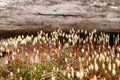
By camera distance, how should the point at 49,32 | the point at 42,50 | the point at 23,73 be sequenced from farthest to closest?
the point at 49,32 → the point at 42,50 → the point at 23,73

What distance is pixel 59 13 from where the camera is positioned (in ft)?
20.1

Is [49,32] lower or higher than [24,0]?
lower

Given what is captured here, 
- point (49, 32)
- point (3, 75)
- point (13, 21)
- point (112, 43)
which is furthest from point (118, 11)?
point (3, 75)

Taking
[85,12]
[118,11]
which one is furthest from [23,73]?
[118,11]

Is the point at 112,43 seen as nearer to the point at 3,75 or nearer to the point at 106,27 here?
the point at 106,27

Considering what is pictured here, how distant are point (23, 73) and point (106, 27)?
2165mm

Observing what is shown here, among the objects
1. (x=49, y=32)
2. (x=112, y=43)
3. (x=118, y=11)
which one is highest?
(x=118, y=11)

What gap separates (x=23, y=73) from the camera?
16.7 ft

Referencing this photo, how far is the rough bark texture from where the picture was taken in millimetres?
6090

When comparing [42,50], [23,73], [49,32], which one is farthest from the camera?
[49,32]

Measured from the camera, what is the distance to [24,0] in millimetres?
6113

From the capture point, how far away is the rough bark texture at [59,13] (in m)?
6.09

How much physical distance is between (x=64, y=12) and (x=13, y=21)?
106 cm

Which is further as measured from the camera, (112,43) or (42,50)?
(112,43)
